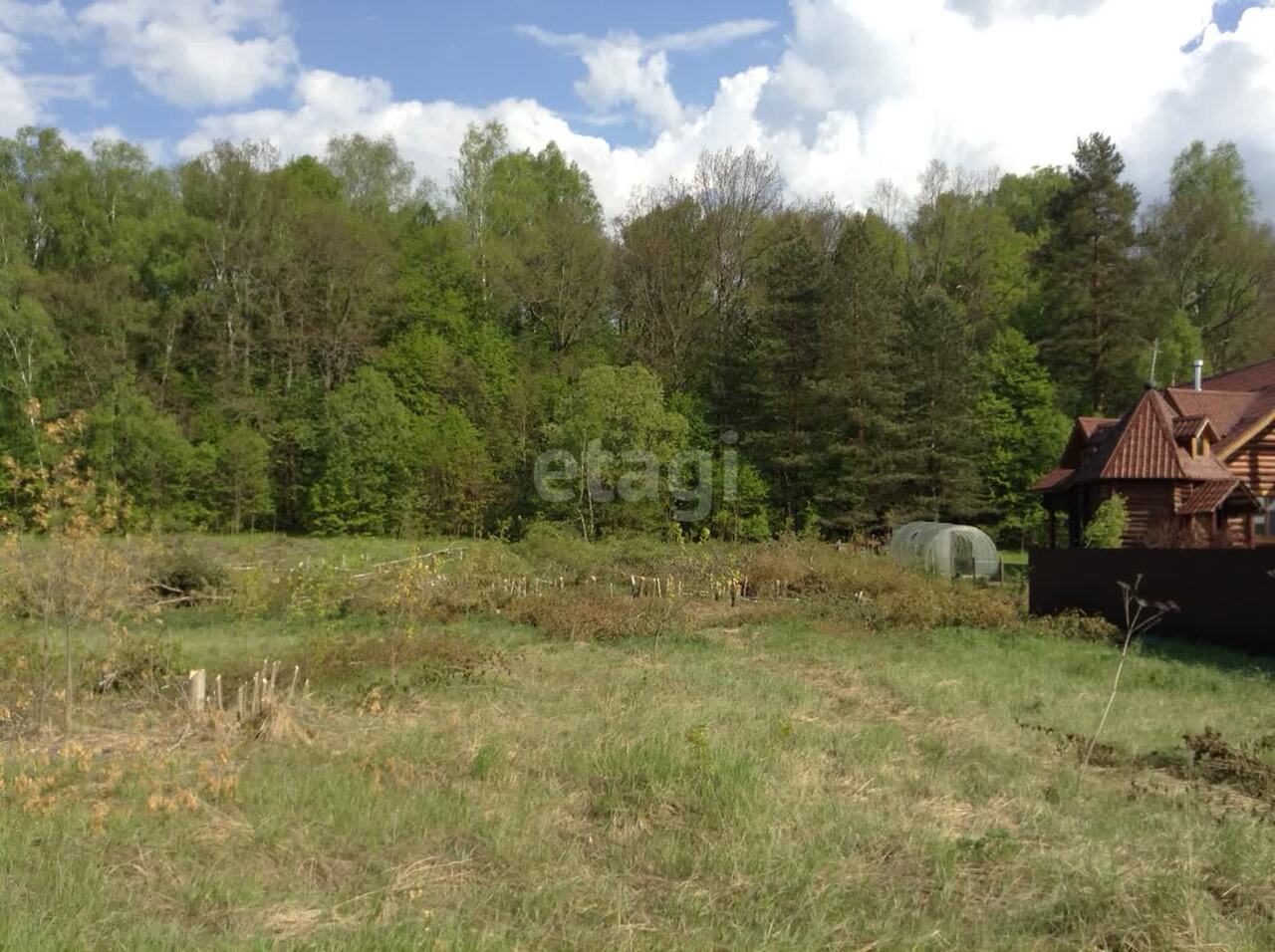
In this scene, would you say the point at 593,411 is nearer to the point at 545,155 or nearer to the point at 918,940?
the point at 545,155

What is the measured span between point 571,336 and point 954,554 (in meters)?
27.5

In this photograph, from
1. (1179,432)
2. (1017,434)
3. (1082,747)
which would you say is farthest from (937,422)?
(1082,747)

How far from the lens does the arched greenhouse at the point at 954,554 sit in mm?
25609

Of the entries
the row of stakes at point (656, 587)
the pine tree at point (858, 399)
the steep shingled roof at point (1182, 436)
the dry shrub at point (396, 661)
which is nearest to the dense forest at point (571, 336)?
the pine tree at point (858, 399)

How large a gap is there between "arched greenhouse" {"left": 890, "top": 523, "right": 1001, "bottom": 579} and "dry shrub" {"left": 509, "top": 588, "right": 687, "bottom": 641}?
10.1m

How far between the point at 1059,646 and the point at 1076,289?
96.3ft

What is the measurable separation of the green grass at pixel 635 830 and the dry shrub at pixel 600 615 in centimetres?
556

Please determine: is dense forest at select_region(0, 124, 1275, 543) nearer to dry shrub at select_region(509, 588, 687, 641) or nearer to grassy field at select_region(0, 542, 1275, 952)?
dry shrub at select_region(509, 588, 687, 641)

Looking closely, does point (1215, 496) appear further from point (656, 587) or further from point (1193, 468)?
point (656, 587)

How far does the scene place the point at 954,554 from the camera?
2605cm

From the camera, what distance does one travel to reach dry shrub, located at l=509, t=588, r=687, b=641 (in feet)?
52.9

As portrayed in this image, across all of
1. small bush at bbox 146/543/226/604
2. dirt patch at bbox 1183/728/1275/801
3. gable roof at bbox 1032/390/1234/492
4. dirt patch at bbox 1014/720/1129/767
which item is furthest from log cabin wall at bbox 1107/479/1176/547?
small bush at bbox 146/543/226/604

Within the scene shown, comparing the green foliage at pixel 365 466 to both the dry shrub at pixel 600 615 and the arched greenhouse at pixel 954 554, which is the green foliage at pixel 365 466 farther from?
the dry shrub at pixel 600 615

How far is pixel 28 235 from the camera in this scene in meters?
42.9
